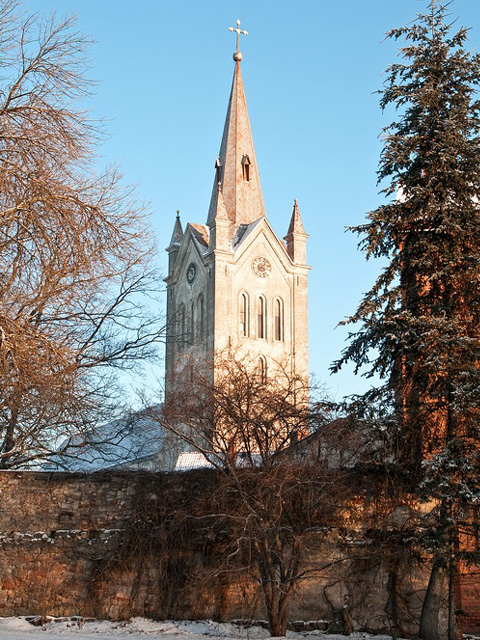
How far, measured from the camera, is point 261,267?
61.5m

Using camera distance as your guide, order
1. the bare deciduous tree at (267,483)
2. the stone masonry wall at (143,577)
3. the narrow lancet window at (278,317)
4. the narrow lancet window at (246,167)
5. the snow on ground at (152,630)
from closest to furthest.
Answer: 1. the snow on ground at (152,630)
2. the bare deciduous tree at (267,483)
3. the stone masonry wall at (143,577)
4. the narrow lancet window at (278,317)
5. the narrow lancet window at (246,167)

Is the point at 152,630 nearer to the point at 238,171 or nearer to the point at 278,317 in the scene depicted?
the point at 278,317

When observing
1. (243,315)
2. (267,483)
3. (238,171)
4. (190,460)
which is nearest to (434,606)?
(267,483)

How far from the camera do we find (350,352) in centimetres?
1659

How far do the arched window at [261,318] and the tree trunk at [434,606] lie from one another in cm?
4514

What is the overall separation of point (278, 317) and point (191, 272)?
722cm

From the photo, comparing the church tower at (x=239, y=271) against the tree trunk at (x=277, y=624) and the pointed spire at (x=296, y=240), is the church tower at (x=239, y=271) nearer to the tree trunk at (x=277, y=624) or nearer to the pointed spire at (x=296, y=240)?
the pointed spire at (x=296, y=240)

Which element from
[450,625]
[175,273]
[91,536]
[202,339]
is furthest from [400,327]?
[175,273]

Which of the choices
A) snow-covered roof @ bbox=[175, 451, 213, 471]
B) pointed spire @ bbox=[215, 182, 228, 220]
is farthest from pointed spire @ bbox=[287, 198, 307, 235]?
snow-covered roof @ bbox=[175, 451, 213, 471]

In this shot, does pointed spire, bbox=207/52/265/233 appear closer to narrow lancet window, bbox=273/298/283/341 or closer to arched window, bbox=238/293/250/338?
arched window, bbox=238/293/250/338

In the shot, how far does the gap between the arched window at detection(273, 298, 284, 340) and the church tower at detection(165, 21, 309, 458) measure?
71 mm

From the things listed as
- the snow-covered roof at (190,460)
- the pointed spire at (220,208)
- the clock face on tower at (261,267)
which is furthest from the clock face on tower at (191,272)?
the snow-covered roof at (190,460)

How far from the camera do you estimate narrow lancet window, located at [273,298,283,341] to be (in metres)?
60.8

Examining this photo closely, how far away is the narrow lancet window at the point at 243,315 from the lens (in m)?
59.4
